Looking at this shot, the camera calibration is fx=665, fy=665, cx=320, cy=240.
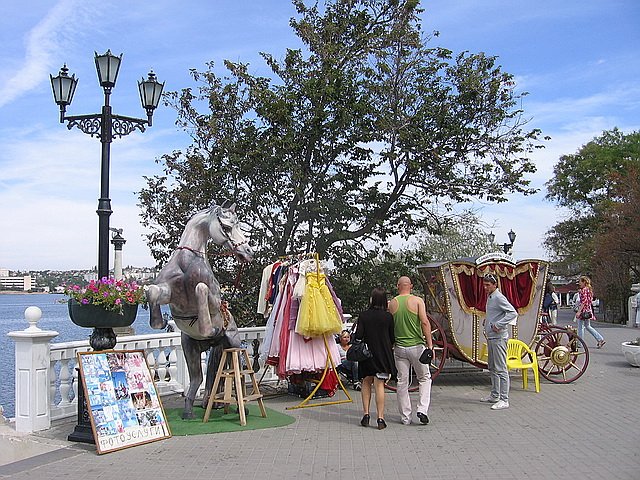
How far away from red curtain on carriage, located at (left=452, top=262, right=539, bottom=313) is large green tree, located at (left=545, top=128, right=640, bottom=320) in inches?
864

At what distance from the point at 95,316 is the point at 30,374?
1.13 meters

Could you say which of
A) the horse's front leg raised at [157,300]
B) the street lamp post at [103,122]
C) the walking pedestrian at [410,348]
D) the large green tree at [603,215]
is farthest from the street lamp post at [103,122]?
the large green tree at [603,215]

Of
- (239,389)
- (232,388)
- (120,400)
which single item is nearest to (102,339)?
(120,400)

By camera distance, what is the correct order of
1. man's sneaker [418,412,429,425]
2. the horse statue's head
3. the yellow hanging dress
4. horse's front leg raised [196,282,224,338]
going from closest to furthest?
horse's front leg raised [196,282,224,338] → man's sneaker [418,412,429,425] → the horse statue's head → the yellow hanging dress

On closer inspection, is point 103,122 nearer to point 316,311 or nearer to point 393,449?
point 316,311

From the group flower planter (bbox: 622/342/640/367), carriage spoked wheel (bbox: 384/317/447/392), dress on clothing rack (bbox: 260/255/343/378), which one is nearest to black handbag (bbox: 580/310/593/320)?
flower planter (bbox: 622/342/640/367)

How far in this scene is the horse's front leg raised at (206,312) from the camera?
7.96 meters

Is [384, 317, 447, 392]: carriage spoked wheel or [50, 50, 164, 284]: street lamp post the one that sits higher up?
[50, 50, 164, 284]: street lamp post

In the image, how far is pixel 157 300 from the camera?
7699 millimetres

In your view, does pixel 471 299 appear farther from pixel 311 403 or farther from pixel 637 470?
pixel 637 470

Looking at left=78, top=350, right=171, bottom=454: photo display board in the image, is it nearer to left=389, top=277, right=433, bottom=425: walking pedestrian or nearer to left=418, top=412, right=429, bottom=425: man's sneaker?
left=389, top=277, right=433, bottom=425: walking pedestrian

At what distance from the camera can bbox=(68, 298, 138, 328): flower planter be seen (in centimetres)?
745

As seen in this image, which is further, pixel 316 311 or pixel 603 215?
pixel 603 215

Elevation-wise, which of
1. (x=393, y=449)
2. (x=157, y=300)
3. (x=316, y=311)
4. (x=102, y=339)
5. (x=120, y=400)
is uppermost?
(x=157, y=300)
